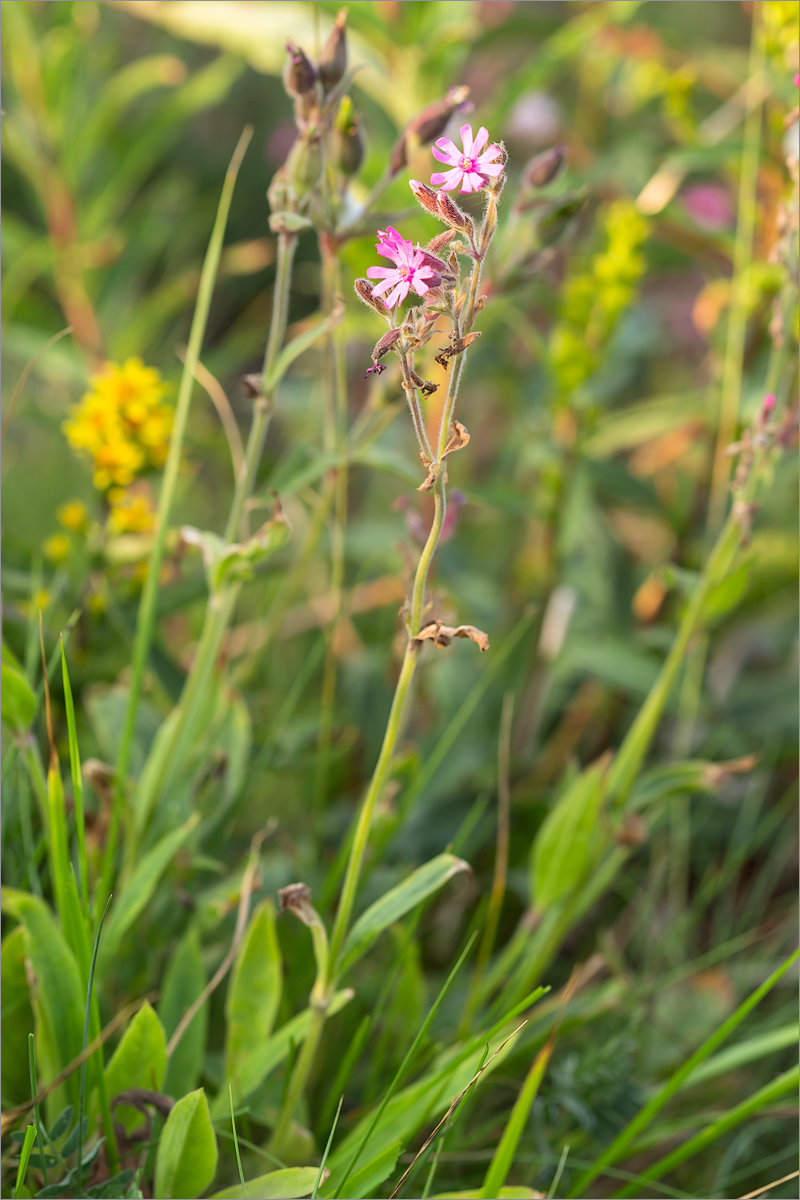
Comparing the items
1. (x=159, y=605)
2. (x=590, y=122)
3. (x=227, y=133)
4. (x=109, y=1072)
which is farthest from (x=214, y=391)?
(x=227, y=133)

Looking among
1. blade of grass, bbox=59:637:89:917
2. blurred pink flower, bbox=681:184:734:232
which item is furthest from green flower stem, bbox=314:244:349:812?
blurred pink flower, bbox=681:184:734:232

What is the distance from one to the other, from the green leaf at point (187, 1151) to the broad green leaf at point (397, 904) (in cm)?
13

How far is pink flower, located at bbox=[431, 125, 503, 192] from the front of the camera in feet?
1.65

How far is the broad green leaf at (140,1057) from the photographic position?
2.18 ft

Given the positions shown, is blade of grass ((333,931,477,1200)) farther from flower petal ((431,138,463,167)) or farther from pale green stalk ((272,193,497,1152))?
flower petal ((431,138,463,167))

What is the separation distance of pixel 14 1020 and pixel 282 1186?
0.27 meters

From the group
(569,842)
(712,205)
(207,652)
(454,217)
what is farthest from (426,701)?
(712,205)

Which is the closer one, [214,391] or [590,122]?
[214,391]

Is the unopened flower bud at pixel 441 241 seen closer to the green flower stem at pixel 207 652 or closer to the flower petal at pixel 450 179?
the flower petal at pixel 450 179

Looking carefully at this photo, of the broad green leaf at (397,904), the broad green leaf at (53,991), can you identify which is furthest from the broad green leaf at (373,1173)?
the broad green leaf at (53,991)

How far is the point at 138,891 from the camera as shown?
0.75m

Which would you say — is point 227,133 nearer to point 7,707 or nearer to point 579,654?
point 579,654

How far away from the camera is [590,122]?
5.80 feet

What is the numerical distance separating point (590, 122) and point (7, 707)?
5.27 feet
